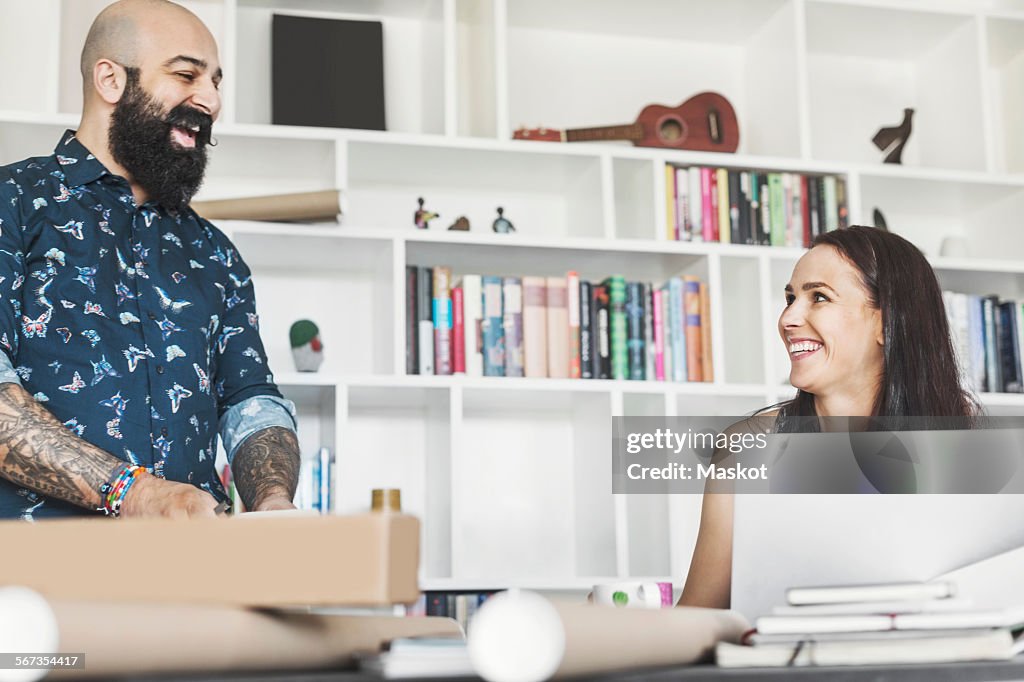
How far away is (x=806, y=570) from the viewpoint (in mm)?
997

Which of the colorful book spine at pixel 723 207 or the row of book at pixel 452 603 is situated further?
the colorful book spine at pixel 723 207

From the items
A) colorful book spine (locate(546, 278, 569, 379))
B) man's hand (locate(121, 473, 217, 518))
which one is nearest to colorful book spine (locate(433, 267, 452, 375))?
colorful book spine (locate(546, 278, 569, 379))

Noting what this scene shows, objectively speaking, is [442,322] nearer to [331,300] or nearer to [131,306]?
[331,300]

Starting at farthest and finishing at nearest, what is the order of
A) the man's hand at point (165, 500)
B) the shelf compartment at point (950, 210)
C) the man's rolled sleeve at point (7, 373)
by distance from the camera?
the shelf compartment at point (950, 210)
the man's rolled sleeve at point (7, 373)
the man's hand at point (165, 500)

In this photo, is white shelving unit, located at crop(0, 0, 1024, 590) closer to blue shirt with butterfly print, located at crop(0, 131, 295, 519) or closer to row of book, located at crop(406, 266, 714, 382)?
row of book, located at crop(406, 266, 714, 382)

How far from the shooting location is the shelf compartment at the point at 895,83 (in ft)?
10.5

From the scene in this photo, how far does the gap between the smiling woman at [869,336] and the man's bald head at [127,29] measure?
1.15 m

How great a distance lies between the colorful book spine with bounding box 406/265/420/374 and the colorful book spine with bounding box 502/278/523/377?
0.22m

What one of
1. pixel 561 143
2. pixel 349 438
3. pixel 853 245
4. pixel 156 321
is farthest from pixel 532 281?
pixel 156 321

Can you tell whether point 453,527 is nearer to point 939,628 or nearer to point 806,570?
point 806,570

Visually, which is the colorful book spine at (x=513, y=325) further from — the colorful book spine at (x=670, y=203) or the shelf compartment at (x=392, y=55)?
the shelf compartment at (x=392, y=55)

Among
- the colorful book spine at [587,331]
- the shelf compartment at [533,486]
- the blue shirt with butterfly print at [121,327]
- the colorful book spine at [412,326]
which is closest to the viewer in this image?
the blue shirt with butterfly print at [121,327]

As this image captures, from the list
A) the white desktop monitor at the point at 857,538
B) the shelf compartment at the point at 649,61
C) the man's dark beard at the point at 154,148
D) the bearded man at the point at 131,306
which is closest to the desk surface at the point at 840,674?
the white desktop monitor at the point at 857,538

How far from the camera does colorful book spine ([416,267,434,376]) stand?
2.68 meters
